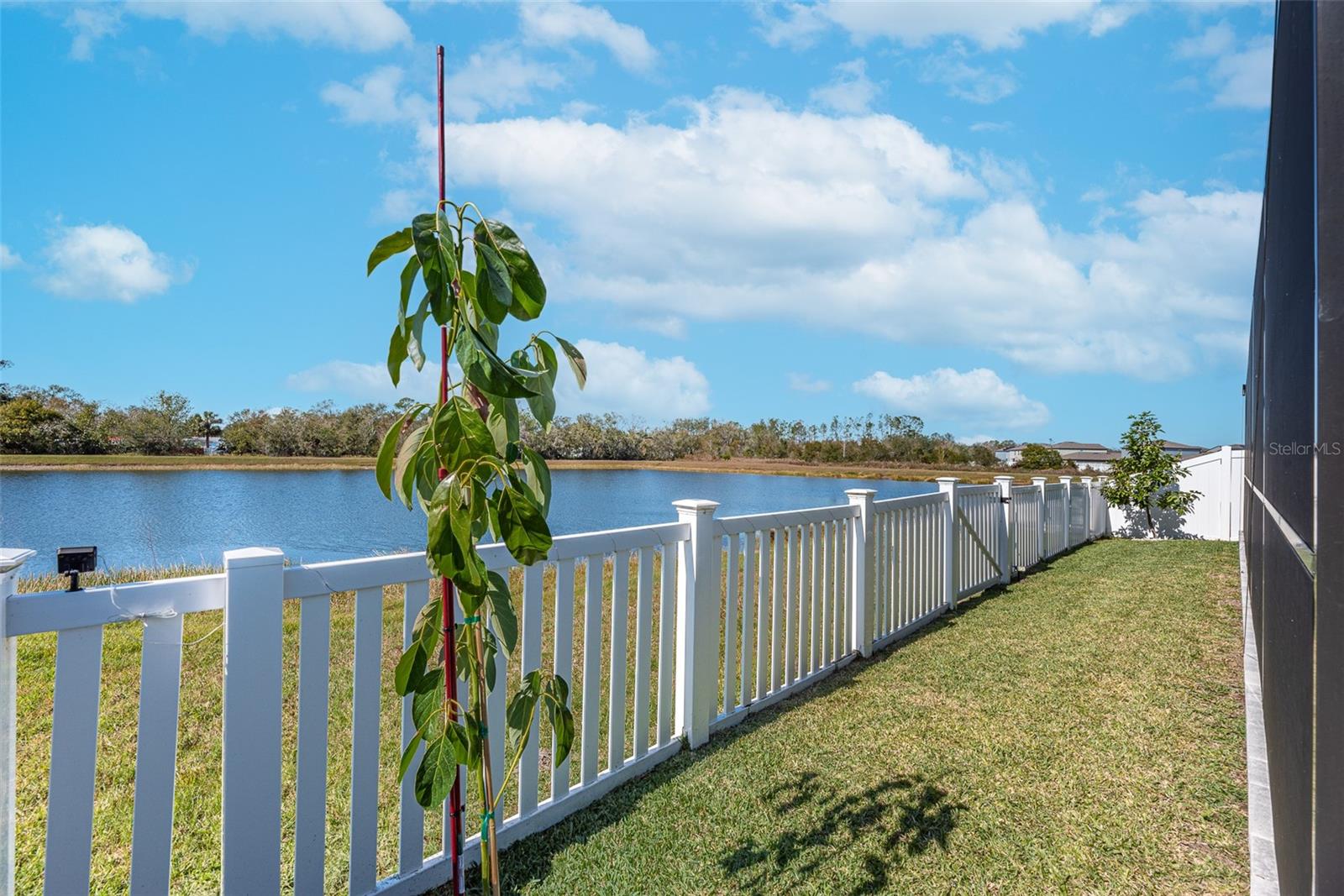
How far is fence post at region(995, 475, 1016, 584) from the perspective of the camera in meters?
6.66

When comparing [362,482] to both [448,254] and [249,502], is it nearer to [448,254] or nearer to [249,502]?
[249,502]

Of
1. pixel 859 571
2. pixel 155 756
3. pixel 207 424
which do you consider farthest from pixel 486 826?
pixel 207 424

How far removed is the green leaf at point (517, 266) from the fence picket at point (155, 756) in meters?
1.00

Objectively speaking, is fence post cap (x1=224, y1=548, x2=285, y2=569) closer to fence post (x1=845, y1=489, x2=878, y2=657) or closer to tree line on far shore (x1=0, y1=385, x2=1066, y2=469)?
fence post (x1=845, y1=489, x2=878, y2=657)

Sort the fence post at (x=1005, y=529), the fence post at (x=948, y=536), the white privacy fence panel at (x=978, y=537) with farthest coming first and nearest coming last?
the fence post at (x=1005, y=529)
the white privacy fence panel at (x=978, y=537)
the fence post at (x=948, y=536)

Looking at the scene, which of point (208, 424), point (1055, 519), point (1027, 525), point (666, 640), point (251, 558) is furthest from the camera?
point (208, 424)

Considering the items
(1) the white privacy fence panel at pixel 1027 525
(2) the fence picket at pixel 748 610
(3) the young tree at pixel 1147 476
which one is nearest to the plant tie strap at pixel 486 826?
(2) the fence picket at pixel 748 610

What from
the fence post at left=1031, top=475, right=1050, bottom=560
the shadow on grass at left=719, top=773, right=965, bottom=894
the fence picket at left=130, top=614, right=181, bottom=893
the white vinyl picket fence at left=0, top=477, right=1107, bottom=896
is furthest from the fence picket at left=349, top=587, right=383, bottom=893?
the fence post at left=1031, top=475, right=1050, bottom=560

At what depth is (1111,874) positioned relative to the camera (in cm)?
193

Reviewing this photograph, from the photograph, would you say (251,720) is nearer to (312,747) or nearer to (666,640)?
(312,747)

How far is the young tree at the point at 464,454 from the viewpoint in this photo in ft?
3.75

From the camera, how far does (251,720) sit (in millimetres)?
1520

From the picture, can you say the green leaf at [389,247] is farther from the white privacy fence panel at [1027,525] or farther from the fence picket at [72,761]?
the white privacy fence panel at [1027,525]

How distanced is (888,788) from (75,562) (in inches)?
94.3
